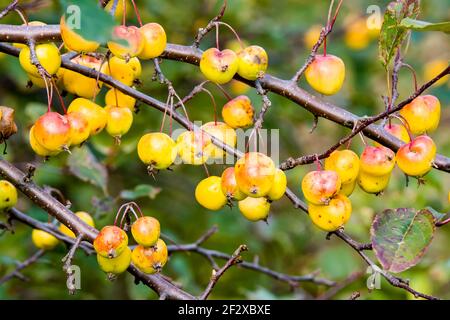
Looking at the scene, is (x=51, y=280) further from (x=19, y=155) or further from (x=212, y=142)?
(x=212, y=142)

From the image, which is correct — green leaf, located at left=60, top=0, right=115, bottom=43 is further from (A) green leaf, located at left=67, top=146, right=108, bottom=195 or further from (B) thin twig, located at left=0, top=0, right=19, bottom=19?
(A) green leaf, located at left=67, top=146, right=108, bottom=195

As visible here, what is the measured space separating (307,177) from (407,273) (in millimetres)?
1000

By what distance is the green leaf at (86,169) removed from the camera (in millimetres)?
1779

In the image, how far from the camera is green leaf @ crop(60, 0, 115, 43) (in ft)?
2.77

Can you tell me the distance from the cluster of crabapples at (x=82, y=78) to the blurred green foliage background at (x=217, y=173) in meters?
0.62

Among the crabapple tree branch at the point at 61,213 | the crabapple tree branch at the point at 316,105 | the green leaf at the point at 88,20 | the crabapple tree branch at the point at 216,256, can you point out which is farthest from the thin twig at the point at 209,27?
the crabapple tree branch at the point at 216,256

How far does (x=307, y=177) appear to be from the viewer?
1069 millimetres

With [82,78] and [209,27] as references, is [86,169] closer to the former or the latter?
[82,78]

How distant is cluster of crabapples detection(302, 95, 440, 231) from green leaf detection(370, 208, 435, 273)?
6cm

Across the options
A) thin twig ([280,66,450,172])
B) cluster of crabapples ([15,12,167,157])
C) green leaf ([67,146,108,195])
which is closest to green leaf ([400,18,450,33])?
thin twig ([280,66,450,172])

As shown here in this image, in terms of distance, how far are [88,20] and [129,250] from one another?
0.40 m

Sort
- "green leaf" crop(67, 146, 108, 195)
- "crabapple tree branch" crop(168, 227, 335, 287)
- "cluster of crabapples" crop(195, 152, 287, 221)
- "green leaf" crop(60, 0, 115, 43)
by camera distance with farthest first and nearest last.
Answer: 1. "green leaf" crop(67, 146, 108, 195)
2. "crabapple tree branch" crop(168, 227, 335, 287)
3. "cluster of crabapples" crop(195, 152, 287, 221)
4. "green leaf" crop(60, 0, 115, 43)

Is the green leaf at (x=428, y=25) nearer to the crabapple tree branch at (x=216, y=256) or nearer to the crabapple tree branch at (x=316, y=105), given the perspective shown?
the crabapple tree branch at (x=316, y=105)

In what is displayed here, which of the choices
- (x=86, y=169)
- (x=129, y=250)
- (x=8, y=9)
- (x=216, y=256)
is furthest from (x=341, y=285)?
(x=8, y=9)
